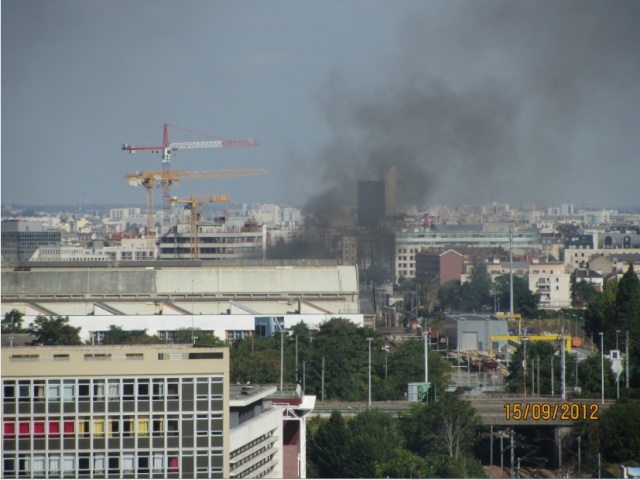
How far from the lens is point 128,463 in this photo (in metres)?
8.24

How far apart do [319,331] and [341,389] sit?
3.57 m

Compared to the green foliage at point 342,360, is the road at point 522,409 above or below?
below

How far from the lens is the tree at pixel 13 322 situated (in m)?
17.2

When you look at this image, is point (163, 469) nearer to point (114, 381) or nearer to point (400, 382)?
point (114, 381)

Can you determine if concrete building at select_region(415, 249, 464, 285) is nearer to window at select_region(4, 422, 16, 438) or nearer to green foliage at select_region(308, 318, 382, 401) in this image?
green foliage at select_region(308, 318, 382, 401)

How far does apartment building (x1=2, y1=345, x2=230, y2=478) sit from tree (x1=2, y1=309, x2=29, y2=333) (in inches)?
356

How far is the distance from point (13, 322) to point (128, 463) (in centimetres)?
1020

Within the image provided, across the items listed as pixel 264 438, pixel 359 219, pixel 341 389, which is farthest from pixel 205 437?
pixel 359 219

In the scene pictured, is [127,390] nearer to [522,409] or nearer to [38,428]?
[38,428]

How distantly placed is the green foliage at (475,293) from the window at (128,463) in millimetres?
19478

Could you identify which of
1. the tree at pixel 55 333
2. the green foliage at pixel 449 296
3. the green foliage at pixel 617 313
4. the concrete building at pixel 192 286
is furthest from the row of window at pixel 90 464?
the green foliage at pixel 449 296

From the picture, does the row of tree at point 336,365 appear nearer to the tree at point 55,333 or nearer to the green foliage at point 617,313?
the tree at point 55,333

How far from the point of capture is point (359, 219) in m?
34.9

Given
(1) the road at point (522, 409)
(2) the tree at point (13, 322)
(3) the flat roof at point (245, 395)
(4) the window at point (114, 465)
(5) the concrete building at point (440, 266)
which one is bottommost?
(1) the road at point (522, 409)
